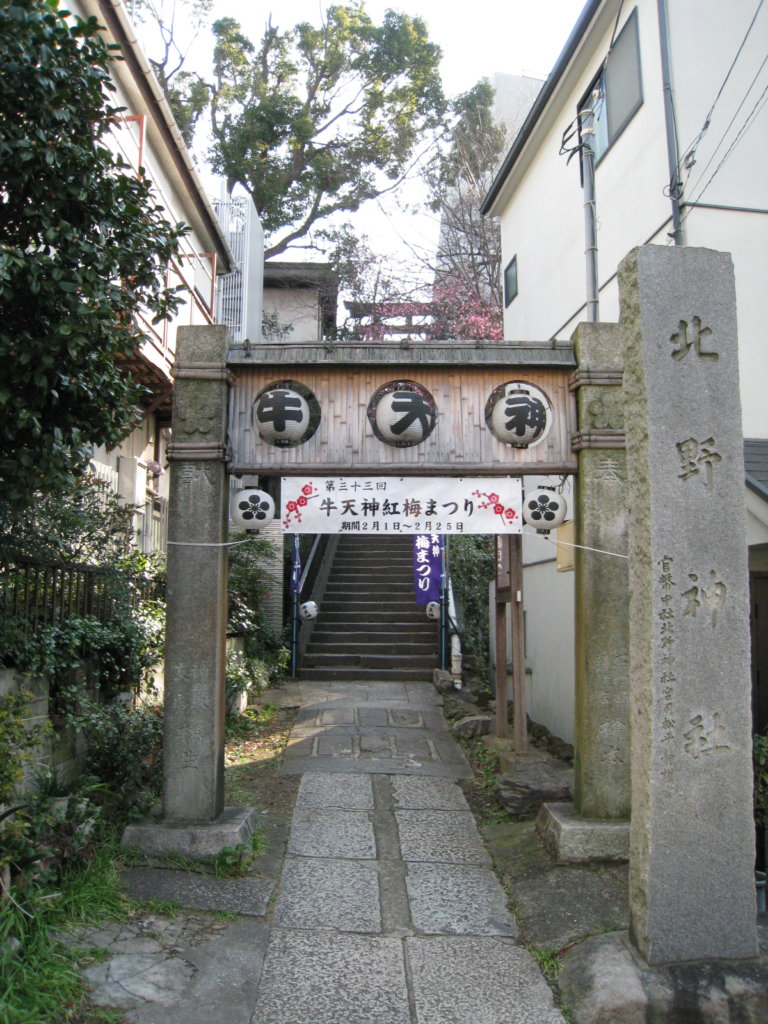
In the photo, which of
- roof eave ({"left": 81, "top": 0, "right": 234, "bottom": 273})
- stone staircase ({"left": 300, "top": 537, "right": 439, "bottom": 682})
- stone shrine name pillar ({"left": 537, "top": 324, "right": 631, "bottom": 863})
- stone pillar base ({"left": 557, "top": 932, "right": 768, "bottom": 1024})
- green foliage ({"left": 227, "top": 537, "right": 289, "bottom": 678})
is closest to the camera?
stone pillar base ({"left": 557, "top": 932, "right": 768, "bottom": 1024})

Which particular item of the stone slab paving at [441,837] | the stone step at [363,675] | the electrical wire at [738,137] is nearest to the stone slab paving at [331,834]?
the stone slab paving at [441,837]

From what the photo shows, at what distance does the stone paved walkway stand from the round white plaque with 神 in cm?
361

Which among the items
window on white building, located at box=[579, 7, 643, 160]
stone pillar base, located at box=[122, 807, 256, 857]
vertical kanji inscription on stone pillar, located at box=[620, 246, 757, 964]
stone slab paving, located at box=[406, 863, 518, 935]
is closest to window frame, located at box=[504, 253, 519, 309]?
window on white building, located at box=[579, 7, 643, 160]

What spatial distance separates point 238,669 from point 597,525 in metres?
6.47

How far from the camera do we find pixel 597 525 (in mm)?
6754

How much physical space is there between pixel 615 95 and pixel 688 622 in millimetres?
8186

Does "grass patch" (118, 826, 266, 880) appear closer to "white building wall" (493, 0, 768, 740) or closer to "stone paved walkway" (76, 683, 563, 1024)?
"stone paved walkway" (76, 683, 563, 1024)

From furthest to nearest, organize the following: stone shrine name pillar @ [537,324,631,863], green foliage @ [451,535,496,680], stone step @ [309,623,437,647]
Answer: green foliage @ [451,535,496,680] < stone step @ [309,623,437,647] < stone shrine name pillar @ [537,324,631,863]

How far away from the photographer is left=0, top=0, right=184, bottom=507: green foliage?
4.59 metres

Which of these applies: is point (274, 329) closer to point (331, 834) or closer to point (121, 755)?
point (121, 755)

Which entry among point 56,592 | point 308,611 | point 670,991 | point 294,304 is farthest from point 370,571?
point 670,991

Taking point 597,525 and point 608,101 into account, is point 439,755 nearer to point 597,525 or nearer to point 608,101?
point 597,525

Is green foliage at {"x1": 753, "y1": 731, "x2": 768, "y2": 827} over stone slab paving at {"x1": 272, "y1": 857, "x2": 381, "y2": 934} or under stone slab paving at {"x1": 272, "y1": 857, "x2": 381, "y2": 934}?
over

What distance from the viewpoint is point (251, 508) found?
22.5ft
